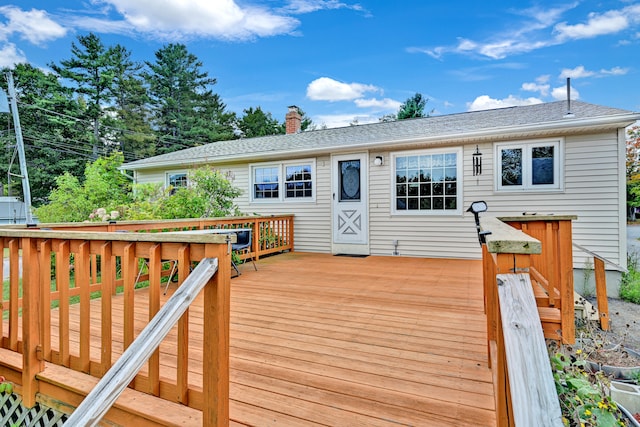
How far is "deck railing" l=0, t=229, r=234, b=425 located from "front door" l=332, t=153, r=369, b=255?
5319mm

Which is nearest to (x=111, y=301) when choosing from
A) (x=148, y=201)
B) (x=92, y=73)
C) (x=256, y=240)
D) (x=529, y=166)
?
(x=256, y=240)

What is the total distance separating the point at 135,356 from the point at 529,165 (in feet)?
21.2

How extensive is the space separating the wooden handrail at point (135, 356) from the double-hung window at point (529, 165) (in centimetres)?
604

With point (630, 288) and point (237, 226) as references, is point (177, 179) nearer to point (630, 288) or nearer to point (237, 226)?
point (237, 226)

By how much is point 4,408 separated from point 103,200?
7.61m

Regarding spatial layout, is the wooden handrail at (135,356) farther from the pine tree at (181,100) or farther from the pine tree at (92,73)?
the pine tree at (92,73)

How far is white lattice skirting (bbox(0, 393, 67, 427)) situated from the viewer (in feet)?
6.26

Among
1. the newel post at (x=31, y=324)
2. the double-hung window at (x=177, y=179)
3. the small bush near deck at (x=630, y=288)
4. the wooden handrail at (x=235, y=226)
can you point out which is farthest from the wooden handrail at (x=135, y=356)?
the double-hung window at (x=177, y=179)

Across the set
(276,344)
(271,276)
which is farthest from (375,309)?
(271,276)

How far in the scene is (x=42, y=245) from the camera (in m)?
1.93

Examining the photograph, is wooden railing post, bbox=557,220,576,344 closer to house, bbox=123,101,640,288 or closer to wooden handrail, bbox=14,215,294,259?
house, bbox=123,101,640,288

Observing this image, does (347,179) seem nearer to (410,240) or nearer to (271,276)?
(410,240)

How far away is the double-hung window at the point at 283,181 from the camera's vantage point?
300 inches

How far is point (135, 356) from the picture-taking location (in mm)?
1163
